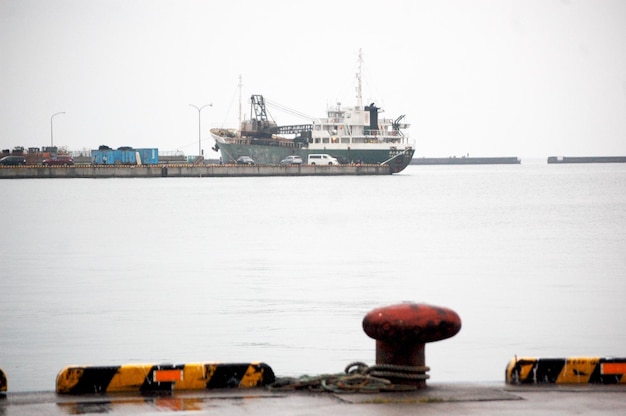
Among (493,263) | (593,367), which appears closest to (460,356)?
(593,367)

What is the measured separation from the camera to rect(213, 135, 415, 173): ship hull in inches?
5002

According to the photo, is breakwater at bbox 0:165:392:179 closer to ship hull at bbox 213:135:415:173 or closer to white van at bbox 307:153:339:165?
white van at bbox 307:153:339:165

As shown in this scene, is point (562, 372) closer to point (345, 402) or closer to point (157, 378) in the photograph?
point (345, 402)

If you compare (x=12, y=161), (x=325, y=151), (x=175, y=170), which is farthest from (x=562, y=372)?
(x=12, y=161)

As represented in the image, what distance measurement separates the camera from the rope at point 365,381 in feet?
25.7

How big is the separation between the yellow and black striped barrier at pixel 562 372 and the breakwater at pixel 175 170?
112 metres

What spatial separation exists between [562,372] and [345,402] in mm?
2040

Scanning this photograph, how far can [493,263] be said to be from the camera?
28406 millimetres

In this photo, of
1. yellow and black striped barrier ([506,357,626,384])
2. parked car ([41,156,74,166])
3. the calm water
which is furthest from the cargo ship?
yellow and black striped barrier ([506,357,626,384])

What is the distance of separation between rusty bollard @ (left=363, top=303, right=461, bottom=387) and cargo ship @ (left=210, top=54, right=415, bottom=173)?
118 metres

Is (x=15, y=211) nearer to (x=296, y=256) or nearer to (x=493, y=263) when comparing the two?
(x=296, y=256)

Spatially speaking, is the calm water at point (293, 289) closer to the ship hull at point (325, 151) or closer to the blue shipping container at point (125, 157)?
the ship hull at point (325, 151)

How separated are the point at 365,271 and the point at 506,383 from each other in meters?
17.6

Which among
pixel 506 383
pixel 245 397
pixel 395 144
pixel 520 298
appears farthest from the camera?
pixel 395 144
